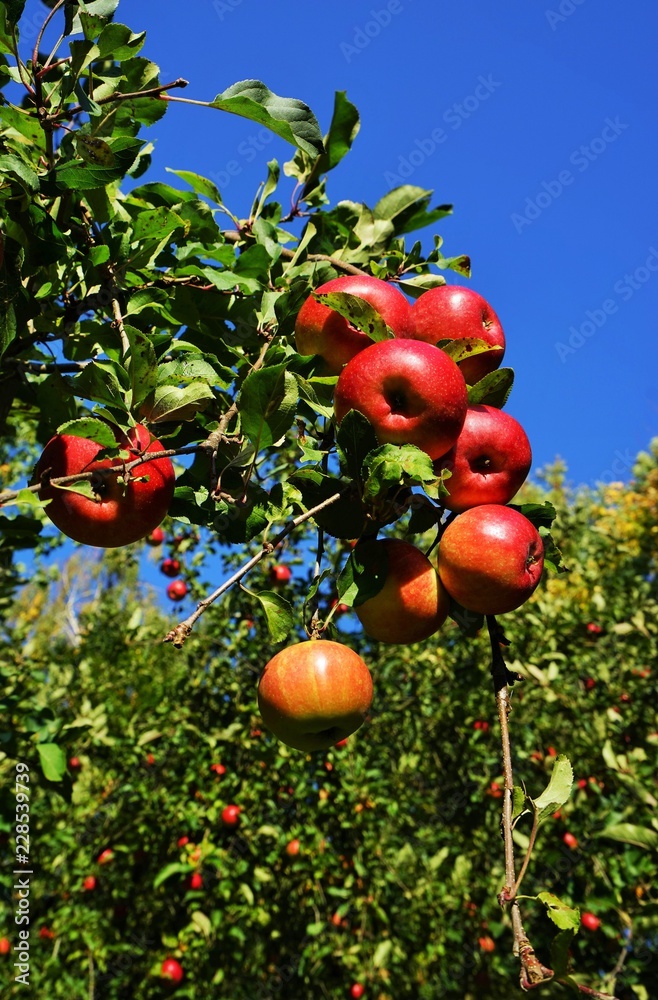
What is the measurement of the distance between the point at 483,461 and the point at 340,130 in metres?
0.83

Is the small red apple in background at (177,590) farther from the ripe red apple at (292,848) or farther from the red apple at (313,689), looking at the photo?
the red apple at (313,689)

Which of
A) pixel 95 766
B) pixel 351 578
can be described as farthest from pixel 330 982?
pixel 351 578

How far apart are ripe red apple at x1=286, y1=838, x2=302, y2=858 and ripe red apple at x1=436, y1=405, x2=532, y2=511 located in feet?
9.70

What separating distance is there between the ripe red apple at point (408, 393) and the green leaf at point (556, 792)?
47cm

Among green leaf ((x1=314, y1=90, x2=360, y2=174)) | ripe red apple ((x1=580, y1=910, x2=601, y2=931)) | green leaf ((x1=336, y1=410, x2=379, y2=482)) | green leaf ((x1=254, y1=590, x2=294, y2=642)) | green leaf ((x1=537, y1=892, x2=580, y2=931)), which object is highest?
green leaf ((x1=314, y1=90, x2=360, y2=174))

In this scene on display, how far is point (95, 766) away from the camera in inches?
175

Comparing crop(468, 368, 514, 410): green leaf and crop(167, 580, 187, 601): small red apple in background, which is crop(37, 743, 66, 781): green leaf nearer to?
crop(468, 368, 514, 410): green leaf

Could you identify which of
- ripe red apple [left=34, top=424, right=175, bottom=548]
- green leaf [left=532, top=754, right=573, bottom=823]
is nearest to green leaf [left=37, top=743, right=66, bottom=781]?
ripe red apple [left=34, top=424, right=175, bottom=548]

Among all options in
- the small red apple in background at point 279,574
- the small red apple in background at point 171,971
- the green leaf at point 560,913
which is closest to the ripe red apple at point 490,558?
the green leaf at point 560,913

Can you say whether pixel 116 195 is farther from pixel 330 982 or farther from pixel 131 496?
pixel 330 982

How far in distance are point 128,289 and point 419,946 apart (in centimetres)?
384

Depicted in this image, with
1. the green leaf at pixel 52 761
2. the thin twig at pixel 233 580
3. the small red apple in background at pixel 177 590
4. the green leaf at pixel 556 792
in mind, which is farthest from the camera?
the small red apple in background at pixel 177 590

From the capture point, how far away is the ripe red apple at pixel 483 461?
1.12 metres

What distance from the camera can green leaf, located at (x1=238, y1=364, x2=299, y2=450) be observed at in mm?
981
